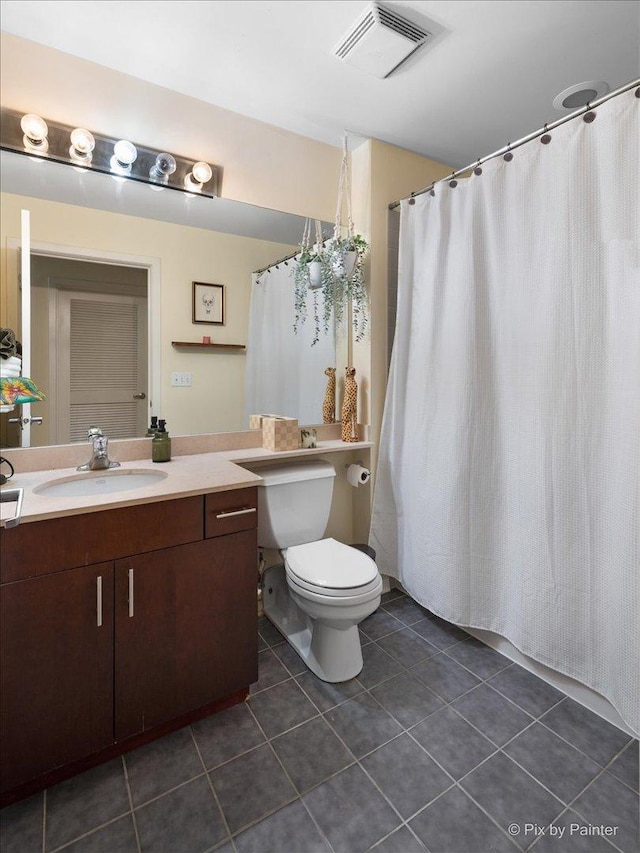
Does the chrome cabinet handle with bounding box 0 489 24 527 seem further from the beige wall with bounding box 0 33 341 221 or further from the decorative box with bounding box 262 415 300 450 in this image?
the beige wall with bounding box 0 33 341 221

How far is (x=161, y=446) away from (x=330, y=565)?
33.5 inches

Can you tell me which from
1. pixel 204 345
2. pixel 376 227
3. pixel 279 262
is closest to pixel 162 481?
pixel 204 345

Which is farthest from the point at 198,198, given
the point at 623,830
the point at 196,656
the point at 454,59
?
the point at 623,830

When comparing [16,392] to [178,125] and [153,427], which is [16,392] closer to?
[153,427]

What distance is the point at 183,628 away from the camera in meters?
1.42

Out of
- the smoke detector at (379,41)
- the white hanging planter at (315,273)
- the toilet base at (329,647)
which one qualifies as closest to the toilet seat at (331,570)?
the toilet base at (329,647)

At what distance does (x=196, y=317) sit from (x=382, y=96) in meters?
1.27

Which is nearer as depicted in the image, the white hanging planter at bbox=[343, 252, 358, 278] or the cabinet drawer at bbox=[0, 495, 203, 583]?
the cabinet drawer at bbox=[0, 495, 203, 583]

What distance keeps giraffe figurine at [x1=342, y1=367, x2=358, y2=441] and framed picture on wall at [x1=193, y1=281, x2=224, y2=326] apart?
2.41ft

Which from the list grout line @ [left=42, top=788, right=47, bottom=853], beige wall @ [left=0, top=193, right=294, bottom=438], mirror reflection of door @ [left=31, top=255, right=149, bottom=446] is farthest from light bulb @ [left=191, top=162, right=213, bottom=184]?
grout line @ [left=42, top=788, right=47, bottom=853]

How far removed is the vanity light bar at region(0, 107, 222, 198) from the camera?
1.59 m

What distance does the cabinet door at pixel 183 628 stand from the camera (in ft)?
4.38

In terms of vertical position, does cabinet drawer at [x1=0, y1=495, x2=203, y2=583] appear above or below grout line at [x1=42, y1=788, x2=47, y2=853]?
above

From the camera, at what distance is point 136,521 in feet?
4.33
